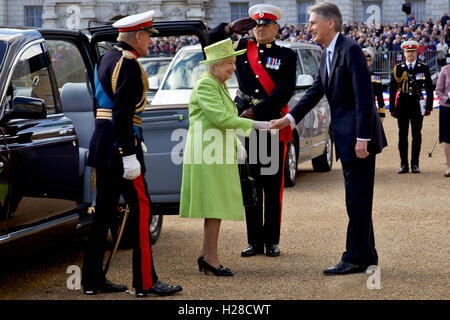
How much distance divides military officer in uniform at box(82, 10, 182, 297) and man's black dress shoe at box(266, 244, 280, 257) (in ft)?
5.00

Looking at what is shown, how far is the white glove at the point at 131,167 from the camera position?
504 centimetres

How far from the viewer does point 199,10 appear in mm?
50688

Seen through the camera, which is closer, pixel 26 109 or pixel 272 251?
pixel 26 109

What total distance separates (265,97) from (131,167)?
198cm

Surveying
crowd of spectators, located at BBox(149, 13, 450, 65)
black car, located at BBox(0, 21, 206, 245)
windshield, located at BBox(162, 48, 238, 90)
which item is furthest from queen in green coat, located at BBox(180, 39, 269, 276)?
crowd of spectators, located at BBox(149, 13, 450, 65)

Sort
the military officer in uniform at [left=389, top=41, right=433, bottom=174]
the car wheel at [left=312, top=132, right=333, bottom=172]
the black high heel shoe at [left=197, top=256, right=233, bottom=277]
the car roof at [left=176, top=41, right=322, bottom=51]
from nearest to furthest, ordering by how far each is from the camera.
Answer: the black high heel shoe at [left=197, top=256, right=233, bottom=277], the car roof at [left=176, top=41, right=322, bottom=51], the military officer in uniform at [left=389, top=41, right=433, bottom=174], the car wheel at [left=312, top=132, right=333, bottom=172]

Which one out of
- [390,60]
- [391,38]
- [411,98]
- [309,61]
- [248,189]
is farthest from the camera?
[391,38]

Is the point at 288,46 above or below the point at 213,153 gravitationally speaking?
above

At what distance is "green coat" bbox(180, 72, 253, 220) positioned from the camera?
5898mm

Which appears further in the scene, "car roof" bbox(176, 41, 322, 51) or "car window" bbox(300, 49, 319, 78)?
"car window" bbox(300, 49, 319, 78)

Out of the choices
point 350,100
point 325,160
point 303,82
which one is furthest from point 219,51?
point 325,160

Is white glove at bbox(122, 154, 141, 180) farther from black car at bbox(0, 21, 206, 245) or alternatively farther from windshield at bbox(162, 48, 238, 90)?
windshield at bbox(162, 48, 238, 90)

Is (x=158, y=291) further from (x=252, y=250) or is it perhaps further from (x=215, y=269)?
(x=252, y=250)

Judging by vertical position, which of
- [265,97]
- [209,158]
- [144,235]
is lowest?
[144,235]
